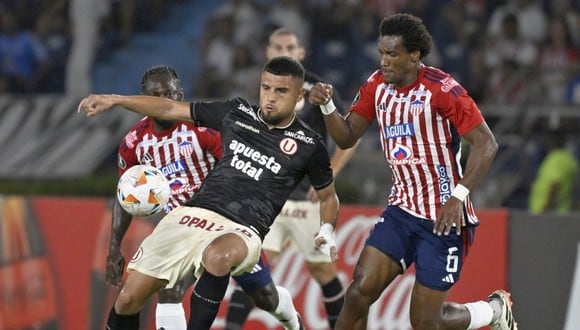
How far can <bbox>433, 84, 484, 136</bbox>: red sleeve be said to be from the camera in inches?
295

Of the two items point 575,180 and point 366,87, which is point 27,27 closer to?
point 575,180

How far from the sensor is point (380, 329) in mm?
10469

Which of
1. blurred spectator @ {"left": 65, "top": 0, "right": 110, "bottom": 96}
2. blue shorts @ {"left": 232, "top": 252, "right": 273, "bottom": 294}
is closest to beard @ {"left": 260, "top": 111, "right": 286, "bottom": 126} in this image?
blue shorts @ {"left": 232, "top": 252, "right": 273, "bottom": 294}

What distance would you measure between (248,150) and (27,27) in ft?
33.7

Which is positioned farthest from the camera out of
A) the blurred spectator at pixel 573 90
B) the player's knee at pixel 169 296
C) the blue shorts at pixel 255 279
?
the blurred spectator at pixel 573 90

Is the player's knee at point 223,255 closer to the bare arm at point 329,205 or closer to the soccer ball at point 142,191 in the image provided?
the soccer ball at point 142,191

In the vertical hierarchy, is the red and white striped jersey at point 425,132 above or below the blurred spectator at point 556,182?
above

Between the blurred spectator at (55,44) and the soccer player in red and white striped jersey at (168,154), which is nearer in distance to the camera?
the soccer player in red and white striped jersey at (168,154)

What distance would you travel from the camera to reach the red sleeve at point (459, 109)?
7.49 m


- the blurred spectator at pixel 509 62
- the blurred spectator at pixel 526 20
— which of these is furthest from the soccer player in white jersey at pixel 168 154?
the blurred spectator at pixel 526 20

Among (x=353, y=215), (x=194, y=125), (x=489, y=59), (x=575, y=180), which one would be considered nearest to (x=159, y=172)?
(x=194, y=125)

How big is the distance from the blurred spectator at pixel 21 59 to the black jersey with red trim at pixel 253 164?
9.38m

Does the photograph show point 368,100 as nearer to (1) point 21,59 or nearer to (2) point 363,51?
(2) point 363,51

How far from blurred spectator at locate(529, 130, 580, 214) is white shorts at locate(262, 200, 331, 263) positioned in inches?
141
